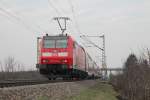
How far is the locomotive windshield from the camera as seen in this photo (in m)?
33.2

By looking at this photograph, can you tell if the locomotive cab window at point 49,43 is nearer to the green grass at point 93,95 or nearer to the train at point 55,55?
the train at point 55,55

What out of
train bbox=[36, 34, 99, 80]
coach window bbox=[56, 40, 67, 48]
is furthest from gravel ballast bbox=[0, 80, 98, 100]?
coach window bbox=[56, 40, 67, 48]

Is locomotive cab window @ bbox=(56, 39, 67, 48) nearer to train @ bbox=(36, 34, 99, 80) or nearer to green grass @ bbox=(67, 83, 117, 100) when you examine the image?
train @ bbox=(36, 34, 99, 80)

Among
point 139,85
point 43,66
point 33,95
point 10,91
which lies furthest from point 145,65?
point 10,91

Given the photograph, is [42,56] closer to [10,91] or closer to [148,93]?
[148,93]

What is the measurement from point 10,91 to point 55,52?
794 inches

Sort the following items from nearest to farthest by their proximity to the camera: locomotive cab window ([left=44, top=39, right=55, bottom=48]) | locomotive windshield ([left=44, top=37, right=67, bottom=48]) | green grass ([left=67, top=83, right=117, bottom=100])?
green grass ([left=67, top=83, right=117, bottom=100]) → locomotive windshield ([left=44, top=37, right=67, bottom=48]) → locomotive cab window ([left=44, top=39, right=55, bottom=48])

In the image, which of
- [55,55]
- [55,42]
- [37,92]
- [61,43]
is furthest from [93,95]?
[37,92]

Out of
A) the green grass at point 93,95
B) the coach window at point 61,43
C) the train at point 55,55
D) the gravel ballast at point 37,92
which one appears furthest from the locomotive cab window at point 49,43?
the gravel ballast at point 37,92

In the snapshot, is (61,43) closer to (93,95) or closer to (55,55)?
(55,55)

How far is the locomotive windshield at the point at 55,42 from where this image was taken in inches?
1307

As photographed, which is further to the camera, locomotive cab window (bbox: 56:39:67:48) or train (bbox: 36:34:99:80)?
locomotive cab window (bbox: 56:39:67:48)

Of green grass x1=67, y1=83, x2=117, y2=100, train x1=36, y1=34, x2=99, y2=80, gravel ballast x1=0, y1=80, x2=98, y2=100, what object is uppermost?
train x1=36, y1=34, x2=99, y2=80

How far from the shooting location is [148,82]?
1248 inches
